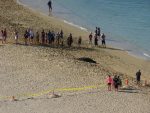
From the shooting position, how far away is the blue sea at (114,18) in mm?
44856

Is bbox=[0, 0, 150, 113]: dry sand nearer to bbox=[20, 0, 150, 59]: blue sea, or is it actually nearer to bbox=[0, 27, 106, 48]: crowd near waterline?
bbox=[0, 27, 106, 48]: crowd near waterline

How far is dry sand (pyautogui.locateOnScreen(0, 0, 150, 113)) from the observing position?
87.7 feet

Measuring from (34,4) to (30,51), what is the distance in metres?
24.7

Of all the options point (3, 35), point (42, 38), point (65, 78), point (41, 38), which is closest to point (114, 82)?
point (65, 78)

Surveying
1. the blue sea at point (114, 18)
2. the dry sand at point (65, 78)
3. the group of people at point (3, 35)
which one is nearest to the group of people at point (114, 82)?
the dry sand at point (65, 78)

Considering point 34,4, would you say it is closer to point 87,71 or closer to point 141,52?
point 141,52

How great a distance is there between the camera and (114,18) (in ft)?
181

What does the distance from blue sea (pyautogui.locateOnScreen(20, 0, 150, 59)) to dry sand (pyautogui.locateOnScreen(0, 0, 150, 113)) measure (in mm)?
3881

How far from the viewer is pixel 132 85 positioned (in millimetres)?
30656

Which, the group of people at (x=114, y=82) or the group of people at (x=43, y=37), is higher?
the group of people at (x=43, y=37)

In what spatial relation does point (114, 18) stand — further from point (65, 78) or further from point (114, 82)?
point (114, 82)

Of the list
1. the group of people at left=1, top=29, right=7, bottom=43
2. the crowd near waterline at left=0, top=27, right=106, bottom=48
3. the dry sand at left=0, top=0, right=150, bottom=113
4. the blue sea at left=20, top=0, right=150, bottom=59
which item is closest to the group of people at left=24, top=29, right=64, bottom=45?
the crowd near waterline at left=0, top=27, right=106, bottom=48

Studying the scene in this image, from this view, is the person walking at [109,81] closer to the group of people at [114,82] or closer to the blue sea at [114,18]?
the group of people at [114,82]

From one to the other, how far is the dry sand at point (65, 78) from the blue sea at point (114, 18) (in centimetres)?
388
